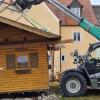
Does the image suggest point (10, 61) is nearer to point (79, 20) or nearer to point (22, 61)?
point (22, 61)

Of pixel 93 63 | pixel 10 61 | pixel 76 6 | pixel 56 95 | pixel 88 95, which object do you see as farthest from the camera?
pixel 76 6

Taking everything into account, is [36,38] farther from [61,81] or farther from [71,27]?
[71,27]

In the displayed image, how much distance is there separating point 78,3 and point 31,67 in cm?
3845

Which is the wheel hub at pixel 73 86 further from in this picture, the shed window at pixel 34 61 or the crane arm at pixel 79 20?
the crane arm at pixel 79 20

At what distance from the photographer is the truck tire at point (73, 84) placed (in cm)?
2391

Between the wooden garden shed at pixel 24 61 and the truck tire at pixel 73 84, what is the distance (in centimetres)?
141

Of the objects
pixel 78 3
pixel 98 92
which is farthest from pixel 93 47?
pixel 78 3

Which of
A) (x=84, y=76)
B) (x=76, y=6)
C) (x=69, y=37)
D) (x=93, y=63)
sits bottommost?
(x=84, y=76)

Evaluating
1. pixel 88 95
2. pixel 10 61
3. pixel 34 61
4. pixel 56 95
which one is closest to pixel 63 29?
pixel 34 61

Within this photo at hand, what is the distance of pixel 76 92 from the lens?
24016 mm

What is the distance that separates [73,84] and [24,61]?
2644 millimetres

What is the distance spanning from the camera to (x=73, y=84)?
24062 mm

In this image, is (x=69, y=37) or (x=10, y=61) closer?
(x=10, y=61)

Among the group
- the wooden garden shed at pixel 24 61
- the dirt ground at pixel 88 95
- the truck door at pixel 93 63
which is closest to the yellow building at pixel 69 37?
the dirt ground at pixel 88 95
